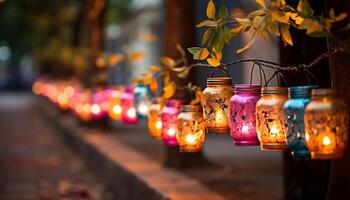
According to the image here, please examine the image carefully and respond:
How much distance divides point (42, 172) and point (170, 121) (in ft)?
28.7

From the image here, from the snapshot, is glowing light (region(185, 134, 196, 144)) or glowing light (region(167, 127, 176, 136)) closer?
glowing light (region(185, 134, 196, 144))

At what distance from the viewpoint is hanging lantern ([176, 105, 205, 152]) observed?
6719 millimetres

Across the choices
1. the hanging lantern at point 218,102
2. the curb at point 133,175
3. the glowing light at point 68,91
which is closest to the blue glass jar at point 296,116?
the hanging lantern at point 218,102

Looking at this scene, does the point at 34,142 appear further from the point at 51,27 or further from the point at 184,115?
the point at 184,115

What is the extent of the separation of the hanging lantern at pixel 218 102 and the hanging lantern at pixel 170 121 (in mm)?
1362

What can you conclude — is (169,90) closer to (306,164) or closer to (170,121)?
(170,121)

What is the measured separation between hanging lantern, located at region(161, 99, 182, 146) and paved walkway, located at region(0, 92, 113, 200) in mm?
4820

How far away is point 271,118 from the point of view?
5.43 metres

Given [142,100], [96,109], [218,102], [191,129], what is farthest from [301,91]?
[96,109]

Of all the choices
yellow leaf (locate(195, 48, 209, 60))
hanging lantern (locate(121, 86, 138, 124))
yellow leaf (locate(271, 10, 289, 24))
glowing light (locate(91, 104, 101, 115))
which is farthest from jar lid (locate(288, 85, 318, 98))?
glowing light (locate(91, 104, 101, 115))

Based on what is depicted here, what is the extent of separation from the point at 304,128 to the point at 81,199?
7.65 m

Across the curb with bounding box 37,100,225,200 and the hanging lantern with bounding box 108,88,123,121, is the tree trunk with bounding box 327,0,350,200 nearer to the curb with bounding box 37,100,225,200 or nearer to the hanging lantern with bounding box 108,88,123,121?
the curb with bounding box 37,100,225,200

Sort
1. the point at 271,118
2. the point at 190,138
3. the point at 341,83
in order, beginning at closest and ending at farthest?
the point at 271,118 → the point at 341,83 → the point at 190,138

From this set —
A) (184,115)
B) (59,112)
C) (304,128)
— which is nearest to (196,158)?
(184,115)
